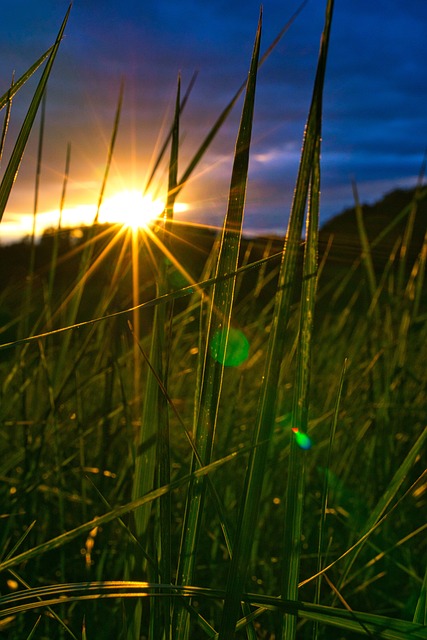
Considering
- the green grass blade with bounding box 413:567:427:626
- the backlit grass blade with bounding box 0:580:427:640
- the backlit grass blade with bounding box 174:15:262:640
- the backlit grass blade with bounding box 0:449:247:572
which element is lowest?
the green grass blade with bounding box 413:567:427:626

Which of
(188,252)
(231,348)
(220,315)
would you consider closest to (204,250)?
(231,348)

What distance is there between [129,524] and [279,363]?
25 cm

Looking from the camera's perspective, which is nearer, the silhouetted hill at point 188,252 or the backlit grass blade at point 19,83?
the backlit grass blade at point 19,83

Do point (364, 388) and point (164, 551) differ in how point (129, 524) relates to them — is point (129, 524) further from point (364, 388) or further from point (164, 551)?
point (364, 388)

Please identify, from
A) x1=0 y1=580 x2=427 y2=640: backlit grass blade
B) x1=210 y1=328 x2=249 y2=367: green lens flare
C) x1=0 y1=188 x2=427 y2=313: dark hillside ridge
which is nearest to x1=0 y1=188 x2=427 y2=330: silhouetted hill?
x1=0 y1=188 x2=427 y2=313: dark hillside ridge

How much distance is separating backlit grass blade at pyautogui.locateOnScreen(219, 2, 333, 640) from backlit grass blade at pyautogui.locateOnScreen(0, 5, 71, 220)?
9.1 inches

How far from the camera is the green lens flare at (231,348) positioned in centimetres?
37

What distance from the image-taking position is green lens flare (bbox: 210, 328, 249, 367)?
367 mm

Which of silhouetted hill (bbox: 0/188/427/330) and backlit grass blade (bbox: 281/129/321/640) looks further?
silhouetted hill (bbox: 0/188/427/330)

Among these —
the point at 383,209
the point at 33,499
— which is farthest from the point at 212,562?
the point at 383,209

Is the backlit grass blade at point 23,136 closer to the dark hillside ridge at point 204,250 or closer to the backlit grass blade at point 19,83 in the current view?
the backlit grass blade at point 19,83

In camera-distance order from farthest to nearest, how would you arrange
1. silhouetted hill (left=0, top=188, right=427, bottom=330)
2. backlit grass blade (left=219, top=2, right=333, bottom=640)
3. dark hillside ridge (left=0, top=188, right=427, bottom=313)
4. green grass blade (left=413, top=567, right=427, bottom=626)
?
dark hillside ridge (left=0, top=188, right=427, bottom=313), silhouetted hill (left=0, top=188, right=427, bottom=330), green grass blade (left=413, top=567, right=427, bottom=626), backlit grass blade (left=219, top=2, right=333, bottom=640)

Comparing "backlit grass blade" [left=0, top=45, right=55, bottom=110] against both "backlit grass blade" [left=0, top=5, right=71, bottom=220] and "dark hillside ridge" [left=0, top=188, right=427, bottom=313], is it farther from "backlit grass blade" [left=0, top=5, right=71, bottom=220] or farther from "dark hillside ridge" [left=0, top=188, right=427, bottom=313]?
"dark hillside ridge" [left=0, top=188, right=427, bottom=313]

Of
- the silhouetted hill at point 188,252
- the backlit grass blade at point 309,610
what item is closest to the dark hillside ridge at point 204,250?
the silhouetted hill at point 188,252
